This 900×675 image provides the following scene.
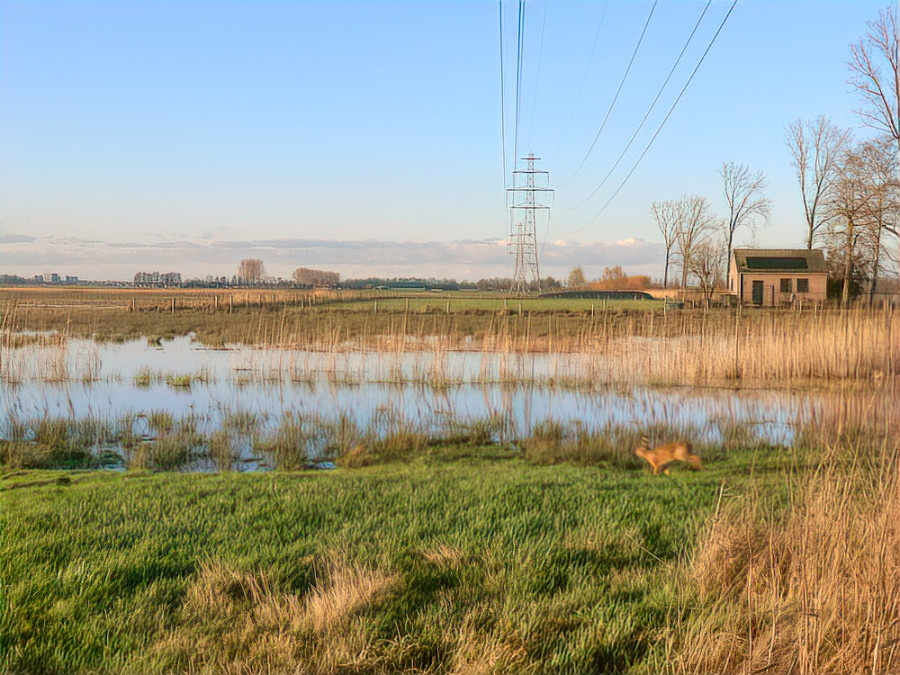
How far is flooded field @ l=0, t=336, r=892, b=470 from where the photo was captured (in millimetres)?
11078

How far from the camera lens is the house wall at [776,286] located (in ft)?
126

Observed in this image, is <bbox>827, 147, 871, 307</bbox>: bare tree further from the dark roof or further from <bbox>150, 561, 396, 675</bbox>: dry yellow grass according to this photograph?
<bbox>150, 561, 396, 675</bbox>: dry yellow grass

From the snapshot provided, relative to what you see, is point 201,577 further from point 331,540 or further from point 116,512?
point 116,512

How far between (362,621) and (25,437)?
9.81 m

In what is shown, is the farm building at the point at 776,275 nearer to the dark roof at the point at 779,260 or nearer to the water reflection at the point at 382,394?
the dark roof at the point at 779,260

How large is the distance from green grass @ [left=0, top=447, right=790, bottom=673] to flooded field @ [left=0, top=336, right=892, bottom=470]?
3.68m

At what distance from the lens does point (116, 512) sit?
5664 mm

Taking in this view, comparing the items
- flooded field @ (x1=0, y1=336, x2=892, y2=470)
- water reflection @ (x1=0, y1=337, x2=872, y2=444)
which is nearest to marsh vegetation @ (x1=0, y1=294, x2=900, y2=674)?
flooded field @ (x1=0, y1=336, x2=892, y2=470)

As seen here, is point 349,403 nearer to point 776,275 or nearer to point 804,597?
point 804,597

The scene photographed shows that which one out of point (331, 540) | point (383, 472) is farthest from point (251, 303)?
point (331, 540)

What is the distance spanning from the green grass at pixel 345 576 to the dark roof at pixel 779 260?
3884 centimetres

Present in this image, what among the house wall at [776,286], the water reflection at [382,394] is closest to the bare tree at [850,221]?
the house wall at [776,286]

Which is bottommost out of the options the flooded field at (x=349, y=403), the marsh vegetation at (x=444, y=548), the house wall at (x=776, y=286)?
the flooded field at (x=349, y=403)

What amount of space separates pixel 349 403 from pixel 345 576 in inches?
400
